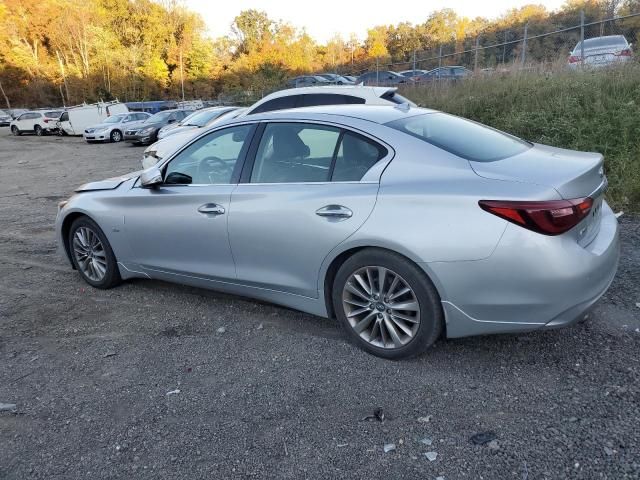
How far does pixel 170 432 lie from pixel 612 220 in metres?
2.95

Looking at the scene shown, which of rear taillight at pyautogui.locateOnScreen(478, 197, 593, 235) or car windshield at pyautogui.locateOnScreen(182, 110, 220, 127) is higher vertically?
car windshield at pyautogui.locateOnScreen(182, 110, 220, 127)

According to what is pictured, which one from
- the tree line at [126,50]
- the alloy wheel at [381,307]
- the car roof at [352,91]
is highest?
the tree line at [126,50]

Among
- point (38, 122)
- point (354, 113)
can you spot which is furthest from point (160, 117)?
point (354, 113)

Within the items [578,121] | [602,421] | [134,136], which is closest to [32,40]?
[134,136]

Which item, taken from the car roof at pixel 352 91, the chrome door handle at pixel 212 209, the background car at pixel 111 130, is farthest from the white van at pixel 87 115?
the chrome door handle at pixel 212 209

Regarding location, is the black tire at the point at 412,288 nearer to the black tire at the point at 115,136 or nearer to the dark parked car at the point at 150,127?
the dark parked car at the point at 150,127

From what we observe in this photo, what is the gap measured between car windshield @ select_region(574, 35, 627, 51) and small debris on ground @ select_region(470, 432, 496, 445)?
1201cm

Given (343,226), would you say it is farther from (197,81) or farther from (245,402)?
(197,81)

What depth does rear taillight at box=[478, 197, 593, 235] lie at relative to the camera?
2707 millimetres

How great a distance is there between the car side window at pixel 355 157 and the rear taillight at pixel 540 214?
2.69 ft

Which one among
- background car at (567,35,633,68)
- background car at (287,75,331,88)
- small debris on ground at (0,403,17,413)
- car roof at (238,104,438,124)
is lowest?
small debris on ground at (0,403,17,413)

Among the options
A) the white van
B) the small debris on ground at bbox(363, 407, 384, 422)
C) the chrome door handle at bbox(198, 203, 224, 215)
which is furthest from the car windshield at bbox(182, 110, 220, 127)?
the white van

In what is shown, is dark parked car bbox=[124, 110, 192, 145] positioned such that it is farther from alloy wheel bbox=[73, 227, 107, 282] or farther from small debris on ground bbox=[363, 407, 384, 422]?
small debris on ground bbox=[363, 407, 384, 422]

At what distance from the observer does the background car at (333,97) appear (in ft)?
25.4
